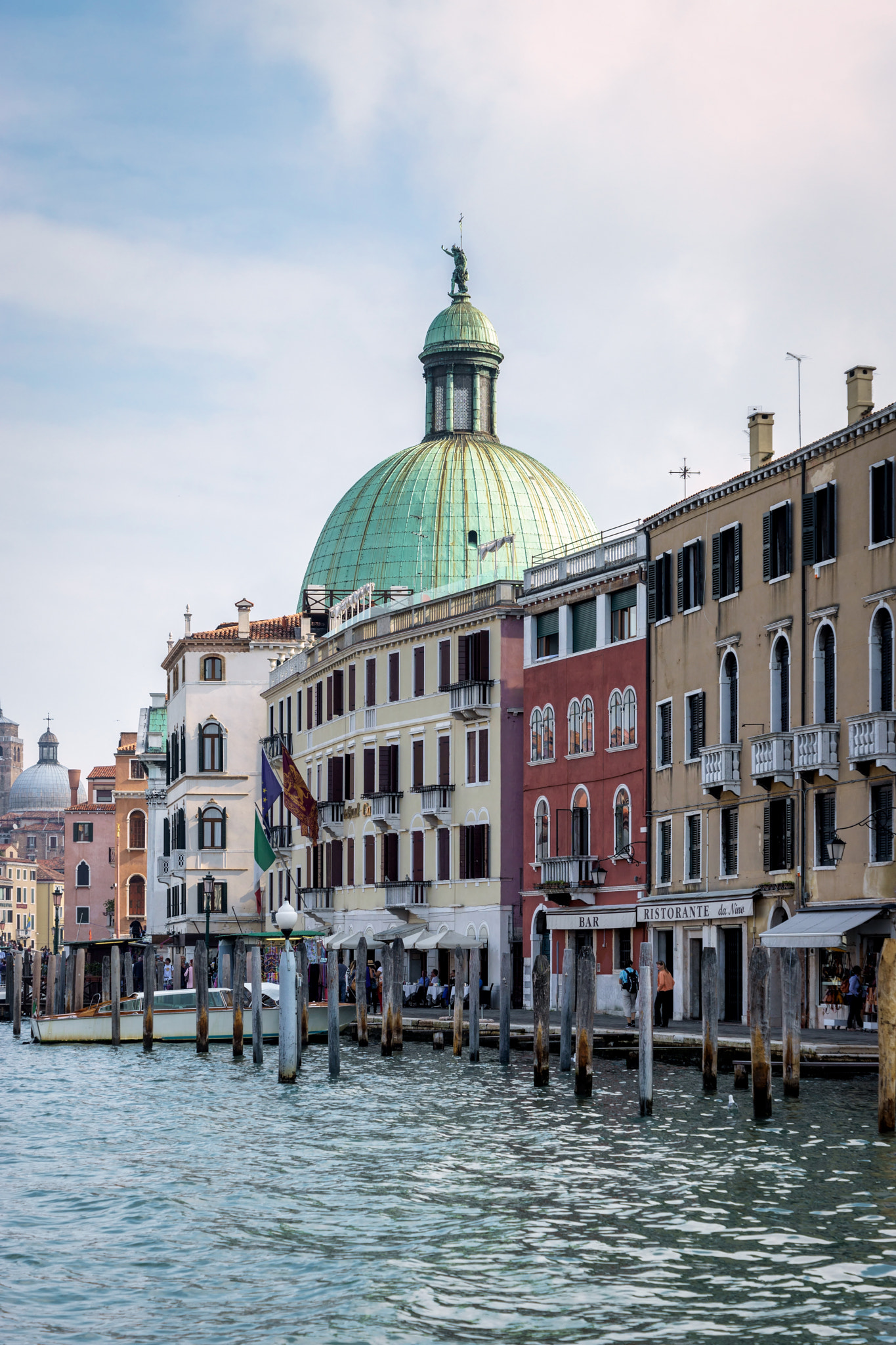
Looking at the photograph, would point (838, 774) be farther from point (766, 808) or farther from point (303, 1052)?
point (303, 1052)

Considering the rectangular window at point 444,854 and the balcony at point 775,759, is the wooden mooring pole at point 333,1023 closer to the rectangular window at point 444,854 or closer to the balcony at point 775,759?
the balcony at point 775,759

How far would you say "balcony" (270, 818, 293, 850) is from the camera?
246ft

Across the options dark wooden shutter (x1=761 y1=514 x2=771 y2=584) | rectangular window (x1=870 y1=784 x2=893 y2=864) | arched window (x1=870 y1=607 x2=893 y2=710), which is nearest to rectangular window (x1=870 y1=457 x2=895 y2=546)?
arched window (x1=870 y1=607 x2=893 y2=710)

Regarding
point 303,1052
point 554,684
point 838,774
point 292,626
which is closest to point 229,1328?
point 838,774

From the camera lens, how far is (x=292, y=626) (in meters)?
83.8

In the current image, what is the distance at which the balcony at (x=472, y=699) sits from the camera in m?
57.2

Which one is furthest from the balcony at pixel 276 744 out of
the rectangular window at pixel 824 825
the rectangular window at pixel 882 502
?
the rectangular window at pixel 882 502

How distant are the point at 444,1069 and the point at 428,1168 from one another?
1381cm

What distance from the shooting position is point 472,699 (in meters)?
57.4

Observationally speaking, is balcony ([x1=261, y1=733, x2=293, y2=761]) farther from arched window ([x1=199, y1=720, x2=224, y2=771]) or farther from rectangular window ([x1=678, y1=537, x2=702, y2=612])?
rectangular window ([x1=678, y1=537, x2=702, y2=612])

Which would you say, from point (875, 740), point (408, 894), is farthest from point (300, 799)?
point (875, 740)

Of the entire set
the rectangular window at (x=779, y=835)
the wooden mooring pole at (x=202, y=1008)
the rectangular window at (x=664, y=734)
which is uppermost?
the rectangular window at (x=664, y=734)

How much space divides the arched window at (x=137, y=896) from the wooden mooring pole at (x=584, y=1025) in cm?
8693

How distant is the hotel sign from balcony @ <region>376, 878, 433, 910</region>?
41.6ft
